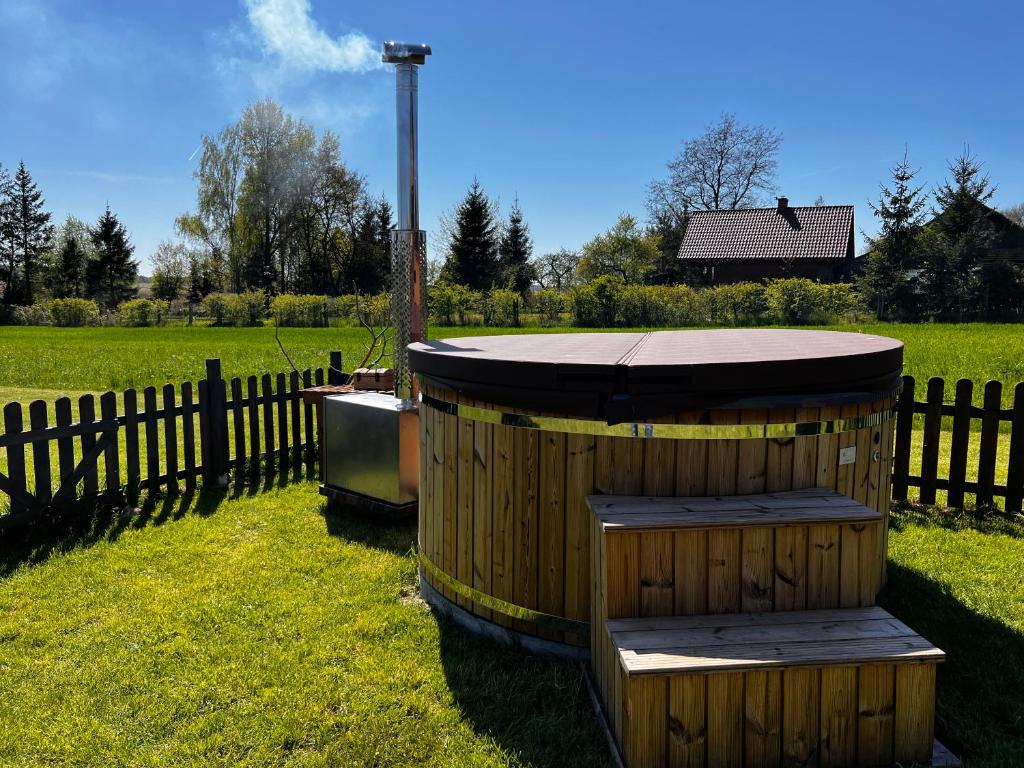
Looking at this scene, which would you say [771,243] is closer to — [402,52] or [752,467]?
[402,52]

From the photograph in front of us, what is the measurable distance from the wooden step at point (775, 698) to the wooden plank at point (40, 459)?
13.7ft

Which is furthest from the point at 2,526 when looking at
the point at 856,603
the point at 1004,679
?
the point at 1004,679

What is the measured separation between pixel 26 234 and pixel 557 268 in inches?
1411

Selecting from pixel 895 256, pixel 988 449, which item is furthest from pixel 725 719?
pixel 895 256

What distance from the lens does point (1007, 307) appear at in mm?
28219

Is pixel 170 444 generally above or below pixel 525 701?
above

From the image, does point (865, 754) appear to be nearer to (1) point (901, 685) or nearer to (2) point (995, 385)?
(1) point (901, 685)

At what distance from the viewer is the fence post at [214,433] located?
609 cm

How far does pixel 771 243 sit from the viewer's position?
122 ft

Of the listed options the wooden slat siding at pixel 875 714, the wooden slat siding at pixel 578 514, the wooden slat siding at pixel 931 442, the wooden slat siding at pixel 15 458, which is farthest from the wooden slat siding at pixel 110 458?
the wooden slat siding at pixel 931 442

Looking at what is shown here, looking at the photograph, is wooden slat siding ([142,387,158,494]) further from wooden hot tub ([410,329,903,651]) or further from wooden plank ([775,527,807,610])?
wooden plank ([775,527,807,610])

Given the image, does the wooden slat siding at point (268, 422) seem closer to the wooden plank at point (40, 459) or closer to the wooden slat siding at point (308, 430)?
the wooden slat siding at point (308, 430)

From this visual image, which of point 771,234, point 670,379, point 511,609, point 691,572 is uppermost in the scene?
point 771,234

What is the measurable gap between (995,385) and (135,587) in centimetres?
603
